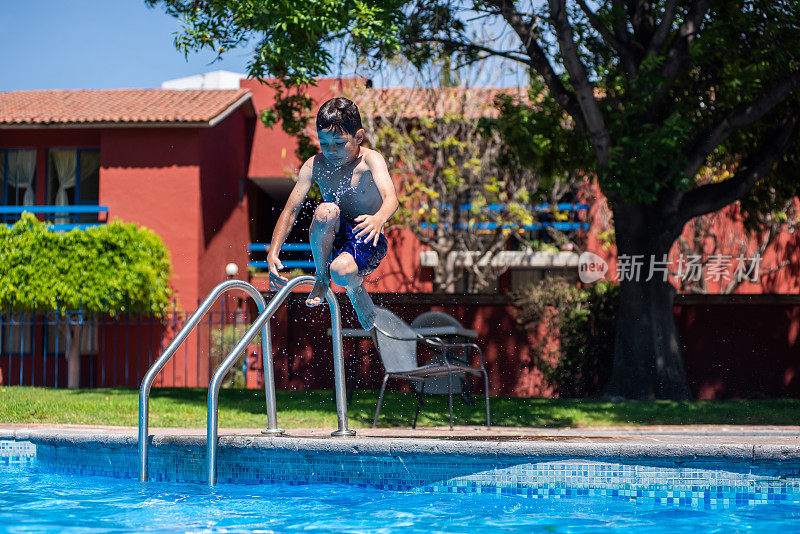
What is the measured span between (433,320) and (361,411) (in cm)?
151

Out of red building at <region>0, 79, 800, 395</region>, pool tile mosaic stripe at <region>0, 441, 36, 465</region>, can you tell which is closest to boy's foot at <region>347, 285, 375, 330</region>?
pool tile mosaic stripe at <region>0, 441, 36, 465</region>

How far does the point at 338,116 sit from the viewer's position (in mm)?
4512

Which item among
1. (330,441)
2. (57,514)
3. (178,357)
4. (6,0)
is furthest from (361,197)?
(6,0)

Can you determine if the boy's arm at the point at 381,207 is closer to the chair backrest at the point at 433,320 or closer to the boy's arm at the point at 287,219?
the boy's arm at the point at 287,219

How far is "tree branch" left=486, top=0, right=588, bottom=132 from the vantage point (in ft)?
39.4

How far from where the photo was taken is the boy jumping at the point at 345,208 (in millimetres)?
4516

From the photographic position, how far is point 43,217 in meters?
21.4

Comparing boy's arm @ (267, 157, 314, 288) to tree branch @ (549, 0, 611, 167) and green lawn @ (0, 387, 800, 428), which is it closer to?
green lawn @ (0, 387, 800, 428)

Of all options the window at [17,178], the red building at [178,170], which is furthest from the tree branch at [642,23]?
the window at [17,178]

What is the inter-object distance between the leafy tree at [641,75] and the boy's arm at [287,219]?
17.4 feet

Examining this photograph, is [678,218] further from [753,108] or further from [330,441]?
[330,441]

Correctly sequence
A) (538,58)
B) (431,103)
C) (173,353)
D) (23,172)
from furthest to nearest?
1. (23,172)
2. (431,103)
3. (538,58)
4. (173,353)

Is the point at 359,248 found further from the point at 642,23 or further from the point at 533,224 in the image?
the point at 533,224

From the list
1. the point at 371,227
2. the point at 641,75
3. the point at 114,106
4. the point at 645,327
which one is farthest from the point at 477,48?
the point at 114,106
